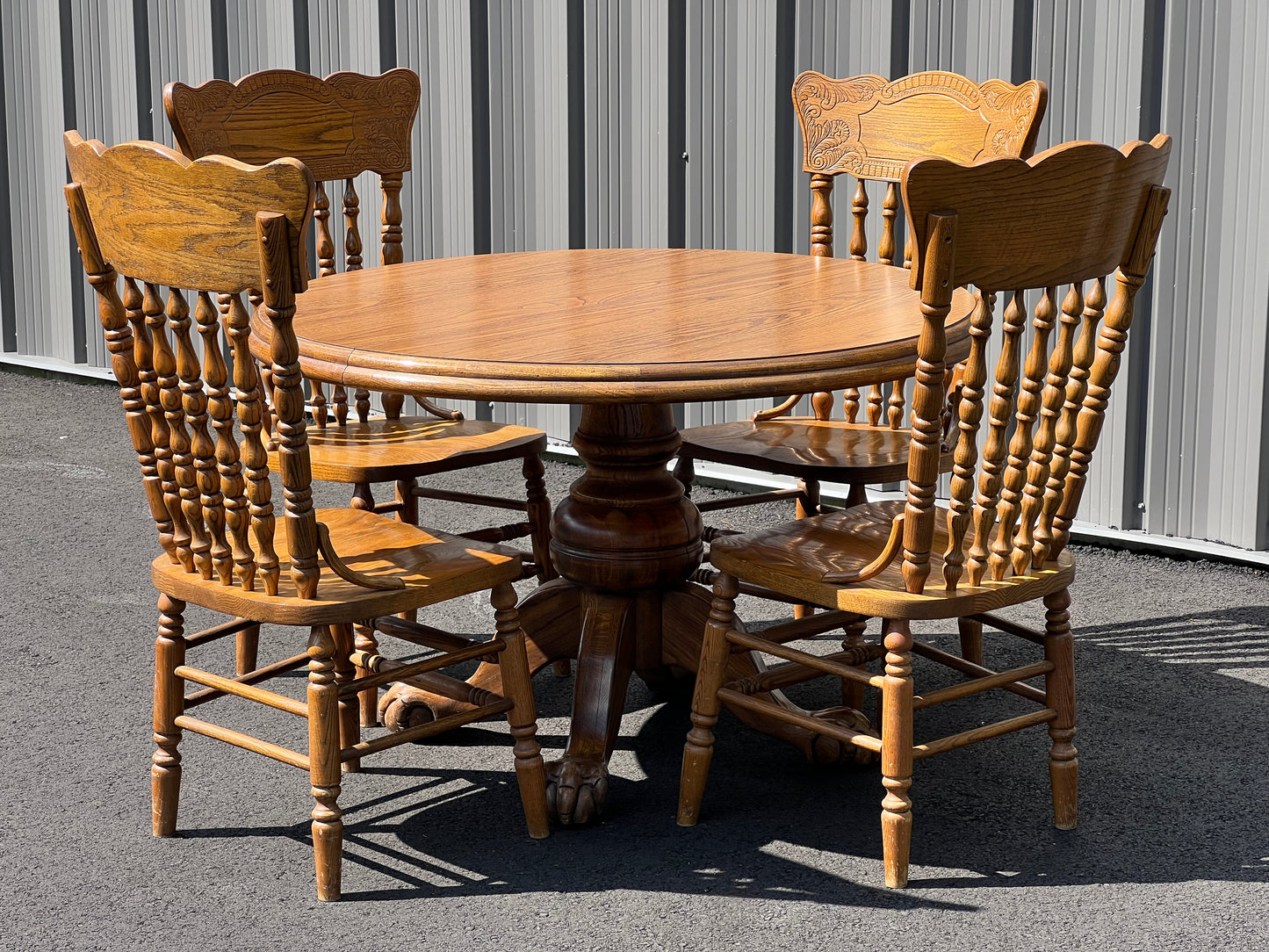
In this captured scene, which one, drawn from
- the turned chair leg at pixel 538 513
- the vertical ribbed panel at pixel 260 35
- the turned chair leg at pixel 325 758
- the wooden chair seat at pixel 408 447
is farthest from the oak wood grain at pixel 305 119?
the vertical ribbed panel at pixel 260 35

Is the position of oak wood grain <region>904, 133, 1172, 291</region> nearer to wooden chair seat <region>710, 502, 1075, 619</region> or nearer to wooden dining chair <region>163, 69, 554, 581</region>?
wooden chair seat <region>710, 502, 1075, 619</region>

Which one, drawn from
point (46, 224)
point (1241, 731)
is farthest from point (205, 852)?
point (46, 224)

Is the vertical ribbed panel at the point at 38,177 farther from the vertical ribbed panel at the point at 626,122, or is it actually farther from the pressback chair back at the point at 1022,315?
the pressback chair back at the point at 1022,315

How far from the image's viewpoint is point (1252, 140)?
3953mm

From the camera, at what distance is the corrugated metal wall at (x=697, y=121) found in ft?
13.2

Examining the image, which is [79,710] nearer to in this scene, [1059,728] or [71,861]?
[71,861]

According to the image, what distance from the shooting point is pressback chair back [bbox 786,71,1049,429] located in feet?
11.1

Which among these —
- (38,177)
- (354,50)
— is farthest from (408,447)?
(38,177)

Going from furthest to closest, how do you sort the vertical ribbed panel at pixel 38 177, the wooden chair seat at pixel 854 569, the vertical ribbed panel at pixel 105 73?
the vertical ribbed panel at pixel 38 177 < the vertical ribbed panel at pixel 105 73 < the wooden chair seat at pixel 854 569

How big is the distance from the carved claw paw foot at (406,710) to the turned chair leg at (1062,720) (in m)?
1.17

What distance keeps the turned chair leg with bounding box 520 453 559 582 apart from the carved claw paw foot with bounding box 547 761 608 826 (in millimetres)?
769

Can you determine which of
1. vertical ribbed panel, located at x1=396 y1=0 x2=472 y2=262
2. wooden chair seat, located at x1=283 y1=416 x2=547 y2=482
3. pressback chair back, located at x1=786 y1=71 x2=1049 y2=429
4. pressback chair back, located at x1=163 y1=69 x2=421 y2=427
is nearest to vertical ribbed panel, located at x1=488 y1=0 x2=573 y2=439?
vertical ribbed panel, located at x1=396 y1=0 x2=472 y2=262

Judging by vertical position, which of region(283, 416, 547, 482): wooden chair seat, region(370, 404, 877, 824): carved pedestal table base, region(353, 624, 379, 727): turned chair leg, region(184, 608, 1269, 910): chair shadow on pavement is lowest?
region(184, 608, 1269, 910): chair shadow on pavement

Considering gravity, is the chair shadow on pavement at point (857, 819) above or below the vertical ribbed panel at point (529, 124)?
below
